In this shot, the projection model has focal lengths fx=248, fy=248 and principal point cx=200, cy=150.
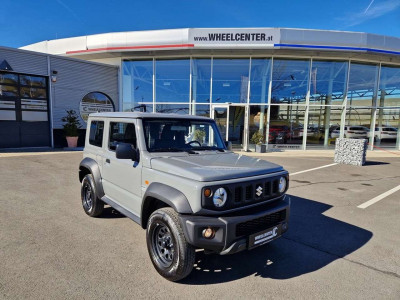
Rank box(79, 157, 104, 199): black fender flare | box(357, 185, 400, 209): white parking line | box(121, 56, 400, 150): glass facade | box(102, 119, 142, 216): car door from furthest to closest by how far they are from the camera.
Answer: box(121, 56, 400, 150): glass facade, box(357, 185, 400, 209): white parking line, box(79, 157, 104, 199): black fender flare, box(102, 119, 142, 216): car door

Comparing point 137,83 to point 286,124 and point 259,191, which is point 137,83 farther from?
point 259,191

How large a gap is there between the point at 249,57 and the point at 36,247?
14.1 metres

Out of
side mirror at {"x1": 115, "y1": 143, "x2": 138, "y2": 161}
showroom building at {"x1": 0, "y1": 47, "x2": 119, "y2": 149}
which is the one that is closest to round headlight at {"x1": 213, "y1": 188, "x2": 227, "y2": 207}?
side mirror at {"x1": 115, "y1": 143, "x2": 138, "y2": 161}

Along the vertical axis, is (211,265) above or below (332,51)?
below

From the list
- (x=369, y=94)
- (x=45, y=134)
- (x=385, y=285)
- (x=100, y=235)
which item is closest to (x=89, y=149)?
(x=100, y=235)

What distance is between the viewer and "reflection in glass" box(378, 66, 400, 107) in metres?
15.7

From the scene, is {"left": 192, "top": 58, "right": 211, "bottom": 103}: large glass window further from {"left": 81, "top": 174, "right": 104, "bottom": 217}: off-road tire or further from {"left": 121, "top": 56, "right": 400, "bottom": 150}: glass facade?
{"left": 81, "top": 174, "right": 104, "bottom": 217}: off-road tire

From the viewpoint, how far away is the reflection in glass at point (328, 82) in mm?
14906

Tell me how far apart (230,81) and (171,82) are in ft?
Answer: 11.9

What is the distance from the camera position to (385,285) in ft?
8.84

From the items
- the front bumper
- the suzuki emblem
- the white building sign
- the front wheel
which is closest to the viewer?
the front bumper

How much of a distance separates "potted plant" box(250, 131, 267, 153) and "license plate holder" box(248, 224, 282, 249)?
11200 millimetres

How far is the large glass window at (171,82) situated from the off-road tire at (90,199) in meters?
11.3

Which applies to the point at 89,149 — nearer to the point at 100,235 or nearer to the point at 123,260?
the point at 100,235
